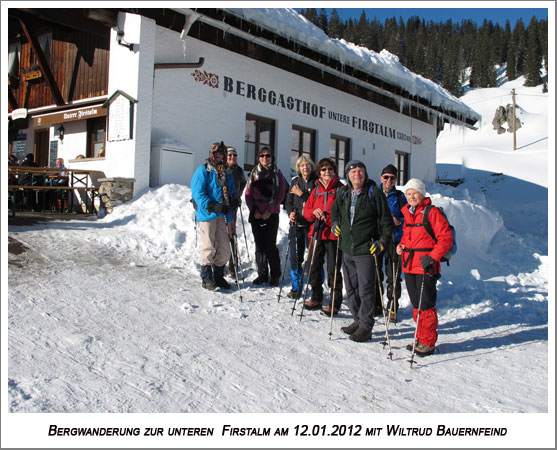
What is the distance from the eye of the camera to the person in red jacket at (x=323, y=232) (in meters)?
5.16

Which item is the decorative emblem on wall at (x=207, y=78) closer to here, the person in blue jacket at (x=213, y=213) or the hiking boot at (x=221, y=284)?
the person in blue jacket at (x=213, y=213)

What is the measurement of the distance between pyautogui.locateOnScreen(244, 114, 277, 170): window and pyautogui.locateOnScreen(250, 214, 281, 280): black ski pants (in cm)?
580

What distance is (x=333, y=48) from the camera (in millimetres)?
11602

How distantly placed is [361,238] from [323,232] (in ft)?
2.88

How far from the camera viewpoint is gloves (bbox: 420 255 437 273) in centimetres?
408

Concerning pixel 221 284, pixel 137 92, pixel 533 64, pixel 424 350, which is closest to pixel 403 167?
pixel 137 92

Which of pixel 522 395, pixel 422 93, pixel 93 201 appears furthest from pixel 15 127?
pixel 522 395

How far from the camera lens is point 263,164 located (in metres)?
5.90

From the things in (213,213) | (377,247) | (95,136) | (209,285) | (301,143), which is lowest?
(209,285)

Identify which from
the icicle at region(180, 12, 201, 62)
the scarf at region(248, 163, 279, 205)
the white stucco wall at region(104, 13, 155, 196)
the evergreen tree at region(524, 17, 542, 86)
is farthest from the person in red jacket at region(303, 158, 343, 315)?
the evergreen tree at region(524, 17, 542, 86)

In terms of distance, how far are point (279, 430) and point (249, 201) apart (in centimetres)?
354

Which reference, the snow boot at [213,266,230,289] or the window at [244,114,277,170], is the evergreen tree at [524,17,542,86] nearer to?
the window at [244,114,277,170]

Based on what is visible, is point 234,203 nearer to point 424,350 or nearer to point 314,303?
point 314,303

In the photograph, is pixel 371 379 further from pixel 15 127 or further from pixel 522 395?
pixel 15 127
